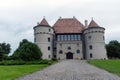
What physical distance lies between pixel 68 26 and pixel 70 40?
466 cm

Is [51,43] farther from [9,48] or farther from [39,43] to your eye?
[9,48]

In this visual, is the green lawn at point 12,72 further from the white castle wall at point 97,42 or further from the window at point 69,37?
the window at point 69,37

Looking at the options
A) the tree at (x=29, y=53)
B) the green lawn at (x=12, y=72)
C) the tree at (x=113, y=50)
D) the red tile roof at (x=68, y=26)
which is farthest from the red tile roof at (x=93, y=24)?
the green lawn at (x=12, y=72)

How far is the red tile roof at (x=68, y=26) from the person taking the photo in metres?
63.5

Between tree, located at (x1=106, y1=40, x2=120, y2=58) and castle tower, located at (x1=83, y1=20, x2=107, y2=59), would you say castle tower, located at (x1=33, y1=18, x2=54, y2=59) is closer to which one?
castle tower, located at (x1=83, y1=20, x2=107, y2=59)

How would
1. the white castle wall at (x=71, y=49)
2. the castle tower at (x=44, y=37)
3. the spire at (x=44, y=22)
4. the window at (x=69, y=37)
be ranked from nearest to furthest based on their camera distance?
1. the castle tower at (x=44, y=37)
2. the spire at (x=44, y=22)
3. the white castle wall at (x=71, y=49)
4. the window at (x=69, y=37)

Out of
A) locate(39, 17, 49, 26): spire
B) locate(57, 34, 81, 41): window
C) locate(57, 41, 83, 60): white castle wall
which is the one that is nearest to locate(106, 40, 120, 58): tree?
locate(57, 41, 83, 60): white castle wall

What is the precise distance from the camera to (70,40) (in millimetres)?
62625

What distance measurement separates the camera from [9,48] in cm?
8912

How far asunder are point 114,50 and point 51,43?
75.5ft

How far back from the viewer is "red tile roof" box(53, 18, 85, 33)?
6348cm

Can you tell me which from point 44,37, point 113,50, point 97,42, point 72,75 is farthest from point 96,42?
point 72,75

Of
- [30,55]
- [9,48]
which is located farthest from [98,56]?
[9,48]

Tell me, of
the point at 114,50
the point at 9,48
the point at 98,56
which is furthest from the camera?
the point at 9,48
